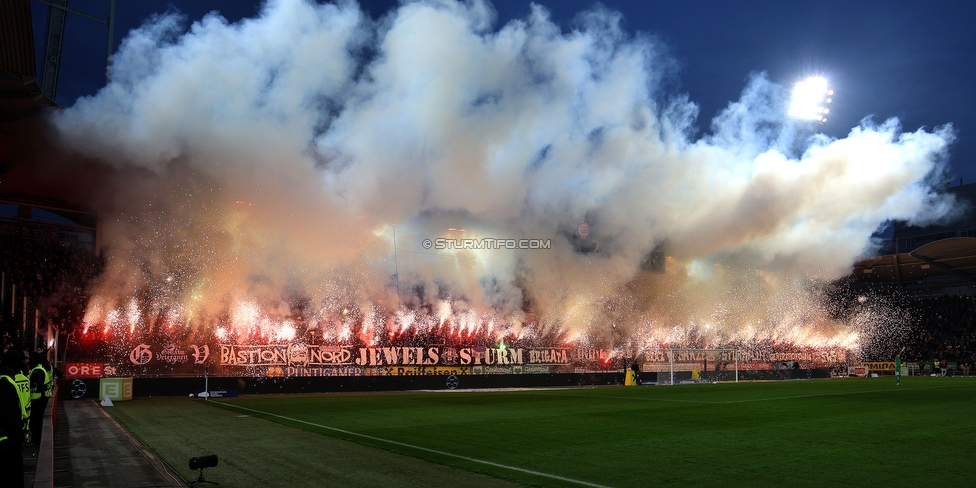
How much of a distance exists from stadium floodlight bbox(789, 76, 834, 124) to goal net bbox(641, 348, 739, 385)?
16787 millimetres

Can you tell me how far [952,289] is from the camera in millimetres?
70875

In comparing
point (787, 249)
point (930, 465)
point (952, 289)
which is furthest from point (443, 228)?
point (952, 289)

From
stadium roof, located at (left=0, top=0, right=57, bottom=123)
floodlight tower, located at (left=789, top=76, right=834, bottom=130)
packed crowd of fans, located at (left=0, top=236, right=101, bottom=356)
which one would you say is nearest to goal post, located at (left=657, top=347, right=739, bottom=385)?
floodlight tower, located at (left=789, top=76, right=834, bottom=130)

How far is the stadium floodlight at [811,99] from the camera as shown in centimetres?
4447

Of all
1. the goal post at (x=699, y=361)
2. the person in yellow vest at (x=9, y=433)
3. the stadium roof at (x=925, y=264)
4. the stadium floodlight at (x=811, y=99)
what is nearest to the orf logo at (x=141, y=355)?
the goal post at (x=699, y=361)

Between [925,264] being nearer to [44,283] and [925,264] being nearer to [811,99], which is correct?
[811,99]

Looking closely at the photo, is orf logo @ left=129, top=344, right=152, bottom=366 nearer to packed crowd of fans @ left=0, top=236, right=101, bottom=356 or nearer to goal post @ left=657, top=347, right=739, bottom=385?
packed crowd of fans @ left=0, top=236, right=101, bottom=356

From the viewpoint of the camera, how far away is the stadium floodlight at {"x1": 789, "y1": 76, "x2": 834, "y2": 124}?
44.5 metres

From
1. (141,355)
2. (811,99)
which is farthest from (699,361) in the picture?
(141,355)

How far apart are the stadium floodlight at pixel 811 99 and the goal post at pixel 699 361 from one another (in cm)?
1679

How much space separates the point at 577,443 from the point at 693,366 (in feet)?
124

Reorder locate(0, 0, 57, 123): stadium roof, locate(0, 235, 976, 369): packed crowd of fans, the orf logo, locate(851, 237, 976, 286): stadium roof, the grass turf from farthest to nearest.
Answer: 1. locate(851, 237, 976, 286): stadium roof
2. the orf logo
3. locate(0, 235, 976, 369): packed crowd of fans
4. locate(0, 0, 57, 123): stadium roof
5. the grass turf

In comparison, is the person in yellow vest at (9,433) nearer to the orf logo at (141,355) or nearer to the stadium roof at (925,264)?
the orf logo at (141,355)

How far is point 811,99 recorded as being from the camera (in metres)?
44.6
